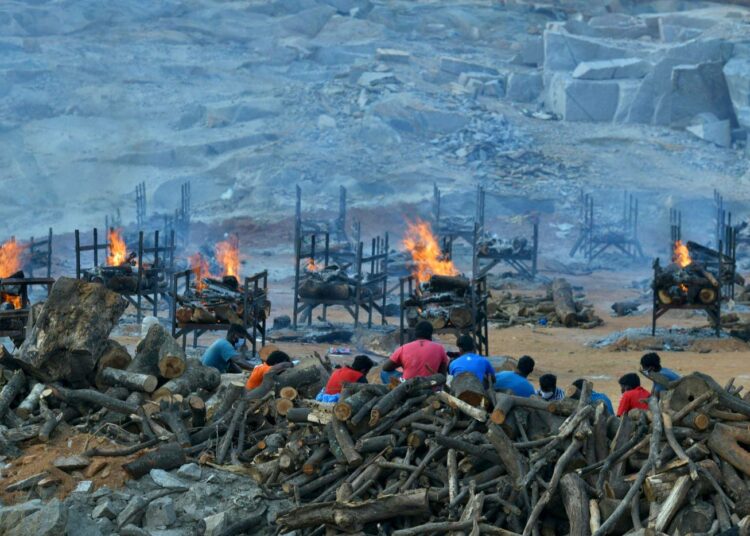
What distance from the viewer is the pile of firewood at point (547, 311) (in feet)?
100

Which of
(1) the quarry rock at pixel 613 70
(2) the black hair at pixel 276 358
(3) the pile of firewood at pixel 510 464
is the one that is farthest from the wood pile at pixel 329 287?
(1) the quarry rock at pixel 613 70

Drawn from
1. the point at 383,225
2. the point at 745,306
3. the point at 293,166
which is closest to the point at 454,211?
the point at 383,225

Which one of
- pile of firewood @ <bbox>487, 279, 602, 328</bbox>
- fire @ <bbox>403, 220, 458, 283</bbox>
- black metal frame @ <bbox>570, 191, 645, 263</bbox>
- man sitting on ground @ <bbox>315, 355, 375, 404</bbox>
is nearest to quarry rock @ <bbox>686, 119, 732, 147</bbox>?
black metal frame @ <bbox>570, 191, 645, 263</bbox>

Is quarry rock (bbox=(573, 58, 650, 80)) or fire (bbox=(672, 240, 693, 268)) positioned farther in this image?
quarry rock (bbox=(573, 58, 650, 80))

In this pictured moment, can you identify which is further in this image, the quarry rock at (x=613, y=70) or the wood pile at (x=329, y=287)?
the quarry rock at (x=613, y=70)

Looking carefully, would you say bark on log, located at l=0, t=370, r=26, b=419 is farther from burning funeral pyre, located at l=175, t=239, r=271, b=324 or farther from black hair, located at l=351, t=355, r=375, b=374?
burning funeral pyre, located at l=175, t=239, r=271, b=324

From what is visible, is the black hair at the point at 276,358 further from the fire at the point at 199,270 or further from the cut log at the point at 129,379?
the fire at the point at 199,270

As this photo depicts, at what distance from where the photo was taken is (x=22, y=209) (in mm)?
59250

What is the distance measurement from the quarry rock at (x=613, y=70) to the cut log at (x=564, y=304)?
1487 inches

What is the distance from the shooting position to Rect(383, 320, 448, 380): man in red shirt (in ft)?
46.3

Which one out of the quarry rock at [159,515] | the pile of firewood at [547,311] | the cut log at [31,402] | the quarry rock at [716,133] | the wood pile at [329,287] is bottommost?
the pile of firewood at [547,311]

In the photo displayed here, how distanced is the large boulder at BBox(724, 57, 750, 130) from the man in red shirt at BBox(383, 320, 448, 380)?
55520mm

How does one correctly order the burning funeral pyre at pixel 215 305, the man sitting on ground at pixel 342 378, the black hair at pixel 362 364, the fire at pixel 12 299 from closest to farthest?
the man sitting on ground at pixel 342 378 → the black hair at pixel 362 364 → the fire at pixel 12 299 → the burning funeral pyre at pixel 215 305

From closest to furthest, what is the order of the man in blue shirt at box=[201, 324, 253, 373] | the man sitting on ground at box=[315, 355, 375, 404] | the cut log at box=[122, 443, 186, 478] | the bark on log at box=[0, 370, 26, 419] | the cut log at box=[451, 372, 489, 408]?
the cut log at box=[451, 372, 489, 408] → the cut log at box=[122, 443, 186, 478] → the man sitting on ground at box=[315, 355, 375, 404] → the bark on log at box=[0, 370, 26, 419] → the man in blue shirt at box=[201, 324, 253, 373]
